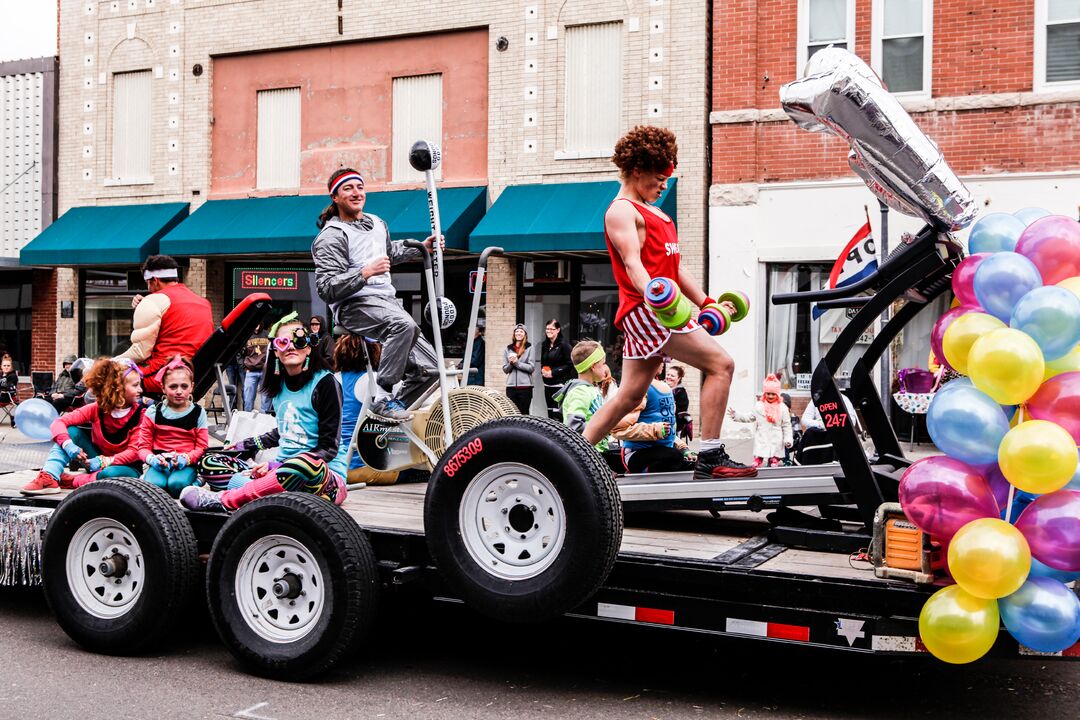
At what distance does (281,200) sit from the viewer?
20.0m

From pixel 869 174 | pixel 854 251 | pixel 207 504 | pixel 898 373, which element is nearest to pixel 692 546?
pixel 869 174

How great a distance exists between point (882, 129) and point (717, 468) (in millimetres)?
1806

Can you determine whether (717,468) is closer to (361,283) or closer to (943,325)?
(943,325)

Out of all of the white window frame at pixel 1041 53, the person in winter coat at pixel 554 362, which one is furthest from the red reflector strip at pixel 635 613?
the white window frame at pixel 1041 53

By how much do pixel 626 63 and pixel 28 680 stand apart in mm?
14581

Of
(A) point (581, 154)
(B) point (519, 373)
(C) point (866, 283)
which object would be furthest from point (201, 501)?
(A) point (581, 154)

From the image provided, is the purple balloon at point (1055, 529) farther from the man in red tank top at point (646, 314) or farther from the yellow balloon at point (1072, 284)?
the man in red tank top at point (646, 314)

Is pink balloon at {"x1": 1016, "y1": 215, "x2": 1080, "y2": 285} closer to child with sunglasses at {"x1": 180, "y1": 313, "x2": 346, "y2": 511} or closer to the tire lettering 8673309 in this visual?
the tire lettering 8673309

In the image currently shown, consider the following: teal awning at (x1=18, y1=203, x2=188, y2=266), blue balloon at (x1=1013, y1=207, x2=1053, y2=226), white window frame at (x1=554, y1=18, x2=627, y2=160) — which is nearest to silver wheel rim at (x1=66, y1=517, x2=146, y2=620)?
blue balloon at (x1=1013, y1=207, x2=1053, y2=226)

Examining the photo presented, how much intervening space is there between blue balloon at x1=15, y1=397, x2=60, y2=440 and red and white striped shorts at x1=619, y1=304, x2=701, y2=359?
3695 mm

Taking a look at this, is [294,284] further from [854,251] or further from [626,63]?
[854,251]

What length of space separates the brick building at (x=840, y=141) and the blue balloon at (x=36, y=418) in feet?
37.7

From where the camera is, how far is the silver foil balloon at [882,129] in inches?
188

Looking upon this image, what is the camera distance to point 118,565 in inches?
213
